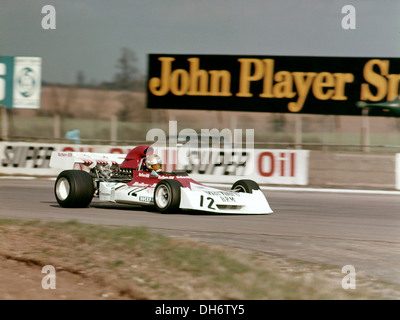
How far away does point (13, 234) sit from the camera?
348 inches

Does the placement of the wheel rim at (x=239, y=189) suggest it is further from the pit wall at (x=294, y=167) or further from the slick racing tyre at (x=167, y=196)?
the pit wall at (x=294, y=167)

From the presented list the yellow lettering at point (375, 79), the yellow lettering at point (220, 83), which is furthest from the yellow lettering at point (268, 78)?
the yellow lettering at point (375, 79)

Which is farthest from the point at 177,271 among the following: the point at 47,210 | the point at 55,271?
the point at 47,210

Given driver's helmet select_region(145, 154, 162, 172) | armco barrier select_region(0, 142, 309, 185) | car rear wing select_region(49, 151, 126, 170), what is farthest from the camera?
armco barrier select_region(0, 142, 309, 185)

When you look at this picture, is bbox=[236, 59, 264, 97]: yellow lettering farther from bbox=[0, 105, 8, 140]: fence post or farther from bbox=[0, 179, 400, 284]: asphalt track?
bbox=[0, 179, 400, 284]: asphalt track

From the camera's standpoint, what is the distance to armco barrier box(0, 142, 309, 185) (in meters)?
19.4

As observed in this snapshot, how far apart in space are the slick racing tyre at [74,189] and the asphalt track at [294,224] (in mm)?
193

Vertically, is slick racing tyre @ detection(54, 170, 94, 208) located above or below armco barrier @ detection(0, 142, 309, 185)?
below

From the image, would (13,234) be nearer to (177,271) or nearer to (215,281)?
(177,271)

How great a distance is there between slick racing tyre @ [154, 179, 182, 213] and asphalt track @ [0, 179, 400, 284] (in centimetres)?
18

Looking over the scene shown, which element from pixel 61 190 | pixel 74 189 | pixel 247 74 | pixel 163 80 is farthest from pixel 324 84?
pixel 74 189

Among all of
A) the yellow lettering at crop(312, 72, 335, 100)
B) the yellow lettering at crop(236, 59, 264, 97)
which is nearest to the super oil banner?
the yellow lettering at crop(236, 59, 264, 97)
